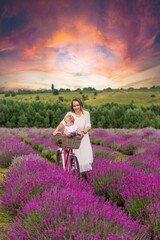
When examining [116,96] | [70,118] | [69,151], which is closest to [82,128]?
[70,118]

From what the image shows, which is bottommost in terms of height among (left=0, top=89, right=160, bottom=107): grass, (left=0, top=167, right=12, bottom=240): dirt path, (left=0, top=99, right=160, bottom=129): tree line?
(left=0, top=99, right=160, bottom=129): tree line

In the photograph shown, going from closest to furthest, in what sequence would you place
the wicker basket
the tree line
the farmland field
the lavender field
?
the lavender field
the wicker basket
the tree line
the farmland field

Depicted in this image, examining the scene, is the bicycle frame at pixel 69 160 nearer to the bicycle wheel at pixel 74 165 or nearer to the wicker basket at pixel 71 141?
the bicycle wheel at pixel 74 165

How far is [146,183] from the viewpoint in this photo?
168 inches

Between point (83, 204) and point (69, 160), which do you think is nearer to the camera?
point (83, 204)

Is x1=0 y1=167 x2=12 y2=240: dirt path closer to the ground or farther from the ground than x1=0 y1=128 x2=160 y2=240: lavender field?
closer to the ground

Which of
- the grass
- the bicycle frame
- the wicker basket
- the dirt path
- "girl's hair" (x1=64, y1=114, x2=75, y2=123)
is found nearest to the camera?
the dirt path

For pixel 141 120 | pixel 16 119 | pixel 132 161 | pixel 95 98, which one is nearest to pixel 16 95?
pixel 95 98

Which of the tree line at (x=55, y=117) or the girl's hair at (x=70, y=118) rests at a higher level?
the girl's hair at (x=70, y=118)

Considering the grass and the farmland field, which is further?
the farmland field

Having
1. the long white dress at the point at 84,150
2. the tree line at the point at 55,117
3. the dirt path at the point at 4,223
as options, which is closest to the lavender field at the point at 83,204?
the dirt path at the point at 4,223

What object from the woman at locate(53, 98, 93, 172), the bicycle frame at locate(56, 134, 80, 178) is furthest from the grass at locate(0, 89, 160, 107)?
the bicycle frame at locate(56, 134, 80, 178)

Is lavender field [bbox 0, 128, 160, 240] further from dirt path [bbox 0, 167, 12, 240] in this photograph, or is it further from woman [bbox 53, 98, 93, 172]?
woman [bbox 53, 98, 93, 172]

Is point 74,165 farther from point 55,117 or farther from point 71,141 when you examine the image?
point 55,117
